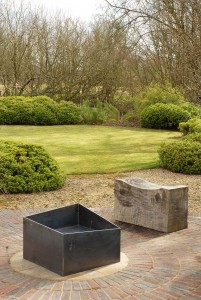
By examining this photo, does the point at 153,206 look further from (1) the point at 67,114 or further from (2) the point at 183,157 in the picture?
(1) the point at 67,114

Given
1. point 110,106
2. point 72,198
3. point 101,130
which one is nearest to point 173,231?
point 72,198

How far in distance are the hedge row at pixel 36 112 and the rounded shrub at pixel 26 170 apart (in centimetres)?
1312

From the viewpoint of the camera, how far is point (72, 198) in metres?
8.36

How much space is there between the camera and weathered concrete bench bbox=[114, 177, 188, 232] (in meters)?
6.18

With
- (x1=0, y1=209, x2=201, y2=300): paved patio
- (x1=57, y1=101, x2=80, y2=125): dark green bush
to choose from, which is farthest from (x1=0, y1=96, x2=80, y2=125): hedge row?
(x1=0, y1=209, x2=201, y2=300): paved patio

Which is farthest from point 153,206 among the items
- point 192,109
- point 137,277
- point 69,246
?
point 192,109

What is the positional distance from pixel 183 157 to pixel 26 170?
4.08 m

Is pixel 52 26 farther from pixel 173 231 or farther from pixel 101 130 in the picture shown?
pixel 173 231

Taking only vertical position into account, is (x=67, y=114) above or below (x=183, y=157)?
above

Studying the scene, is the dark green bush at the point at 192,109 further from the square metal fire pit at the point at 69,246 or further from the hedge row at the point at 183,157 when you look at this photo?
the square metal fire pit at the point at 69,246

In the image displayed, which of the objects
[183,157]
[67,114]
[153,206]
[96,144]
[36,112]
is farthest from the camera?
[67,114]

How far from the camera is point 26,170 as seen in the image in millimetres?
8570

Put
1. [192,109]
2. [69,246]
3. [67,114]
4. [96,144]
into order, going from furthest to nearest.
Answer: [67,114] < [192,109] < [96,144] < [69,246]

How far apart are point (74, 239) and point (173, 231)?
2.12 metres
